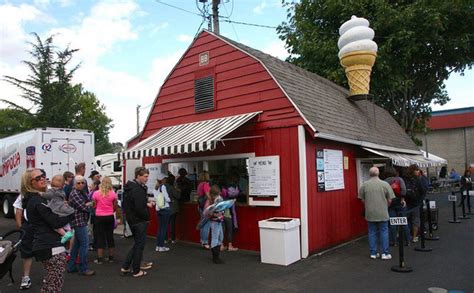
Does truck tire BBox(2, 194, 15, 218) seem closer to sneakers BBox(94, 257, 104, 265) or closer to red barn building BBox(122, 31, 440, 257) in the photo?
red barn building BBox(122, 31, 440, 257)

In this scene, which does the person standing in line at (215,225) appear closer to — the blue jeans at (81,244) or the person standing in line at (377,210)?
the blue jeans at (81,244)

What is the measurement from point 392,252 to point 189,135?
4.94m

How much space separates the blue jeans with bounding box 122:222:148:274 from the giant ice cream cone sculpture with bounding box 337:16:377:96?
27.2ft

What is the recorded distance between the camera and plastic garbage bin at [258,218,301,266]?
7062mm

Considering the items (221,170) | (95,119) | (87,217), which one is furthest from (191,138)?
(95,119)

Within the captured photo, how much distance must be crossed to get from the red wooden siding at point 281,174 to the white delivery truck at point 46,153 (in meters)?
7.19

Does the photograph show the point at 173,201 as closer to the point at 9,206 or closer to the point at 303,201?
the point at 303,201

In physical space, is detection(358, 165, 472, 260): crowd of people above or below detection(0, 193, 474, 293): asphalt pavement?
above

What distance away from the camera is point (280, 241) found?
7.10 m

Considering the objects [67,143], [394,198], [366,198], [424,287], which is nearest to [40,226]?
[424,287]

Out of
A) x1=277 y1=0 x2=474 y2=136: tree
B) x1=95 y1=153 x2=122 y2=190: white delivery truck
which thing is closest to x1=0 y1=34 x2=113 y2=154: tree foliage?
x1=95 y1=153 x2=122 y2=190: white delivery truck

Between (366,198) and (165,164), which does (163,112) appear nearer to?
(165,164)

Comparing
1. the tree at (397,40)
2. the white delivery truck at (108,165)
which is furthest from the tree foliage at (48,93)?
the tree at (397,40)

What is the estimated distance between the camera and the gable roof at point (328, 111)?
8.15 metres
